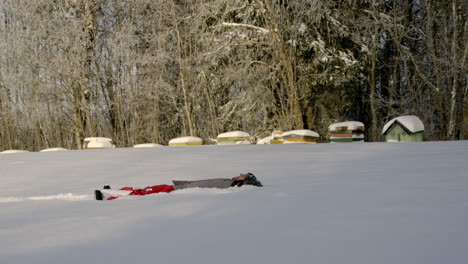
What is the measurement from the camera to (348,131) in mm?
8258

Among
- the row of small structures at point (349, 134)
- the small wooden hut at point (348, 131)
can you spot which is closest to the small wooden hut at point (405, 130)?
the row of small structures at point (349, 134)

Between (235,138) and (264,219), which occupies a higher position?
(235,138)

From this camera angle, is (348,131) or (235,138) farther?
(235,138)

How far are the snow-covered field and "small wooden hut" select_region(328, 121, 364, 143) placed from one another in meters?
3.89

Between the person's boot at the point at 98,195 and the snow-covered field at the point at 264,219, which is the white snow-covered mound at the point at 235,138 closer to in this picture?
the snow-covered field at the point at 264,219

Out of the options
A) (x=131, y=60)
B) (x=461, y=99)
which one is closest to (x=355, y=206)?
(x=461, y=99)

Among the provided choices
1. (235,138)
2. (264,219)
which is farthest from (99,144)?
(264,219)

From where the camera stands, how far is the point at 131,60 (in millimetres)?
16406

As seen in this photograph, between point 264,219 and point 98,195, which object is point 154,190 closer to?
point 98,195

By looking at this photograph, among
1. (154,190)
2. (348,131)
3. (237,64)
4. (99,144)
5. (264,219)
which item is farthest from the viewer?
(237,64)

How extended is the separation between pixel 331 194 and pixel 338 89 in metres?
10.8

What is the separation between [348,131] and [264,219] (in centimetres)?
661

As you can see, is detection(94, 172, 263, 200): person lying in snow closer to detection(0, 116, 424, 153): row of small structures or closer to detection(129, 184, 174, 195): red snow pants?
detection(129, 184, 174, 195): red snow pants

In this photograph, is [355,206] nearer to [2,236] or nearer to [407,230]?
[407,230]
